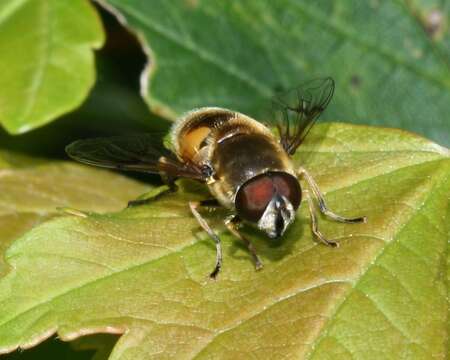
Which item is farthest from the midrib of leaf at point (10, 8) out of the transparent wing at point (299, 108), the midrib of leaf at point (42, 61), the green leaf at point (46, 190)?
the transparent wing at point (299, 108)

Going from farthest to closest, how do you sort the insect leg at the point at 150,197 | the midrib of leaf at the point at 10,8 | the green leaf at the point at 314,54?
the green leaf at the point at 314,54
the midrib of leaf at the point at 10,8
the insect leg at the point at 150,197

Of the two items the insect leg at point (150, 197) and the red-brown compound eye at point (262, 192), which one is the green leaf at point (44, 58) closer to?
the insect leg at point (150, 197)

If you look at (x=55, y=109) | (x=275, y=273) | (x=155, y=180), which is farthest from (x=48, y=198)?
(x=275, y=273)

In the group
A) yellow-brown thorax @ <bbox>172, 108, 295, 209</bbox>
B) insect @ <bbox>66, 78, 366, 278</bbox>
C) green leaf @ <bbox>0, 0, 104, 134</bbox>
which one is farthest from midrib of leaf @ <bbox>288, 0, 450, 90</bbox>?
yellow-brown thorax @ <bbox>172, 108, 295, 209</bbox>

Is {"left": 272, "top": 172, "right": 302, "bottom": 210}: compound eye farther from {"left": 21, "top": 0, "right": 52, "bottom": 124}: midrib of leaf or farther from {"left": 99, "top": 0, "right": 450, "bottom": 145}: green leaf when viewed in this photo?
{"left": 99, "top": 0, "right": 450, "bottom": 145}: green leaf

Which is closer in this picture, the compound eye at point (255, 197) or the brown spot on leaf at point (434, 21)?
the compound eye at point (255, 197)

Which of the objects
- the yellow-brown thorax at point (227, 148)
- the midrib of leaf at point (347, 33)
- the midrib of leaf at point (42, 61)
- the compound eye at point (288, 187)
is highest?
the midrib of leaf at point (347, 33)
